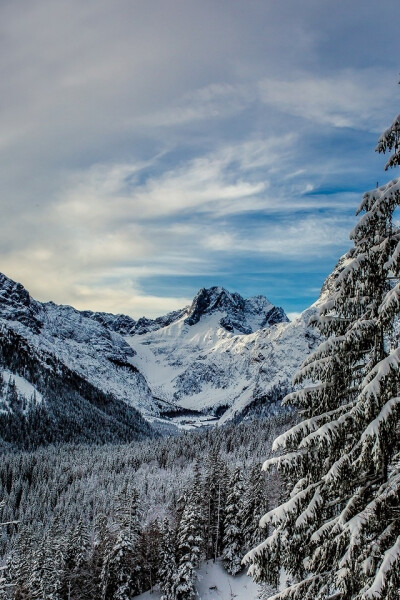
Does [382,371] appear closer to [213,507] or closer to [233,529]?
[233,529]

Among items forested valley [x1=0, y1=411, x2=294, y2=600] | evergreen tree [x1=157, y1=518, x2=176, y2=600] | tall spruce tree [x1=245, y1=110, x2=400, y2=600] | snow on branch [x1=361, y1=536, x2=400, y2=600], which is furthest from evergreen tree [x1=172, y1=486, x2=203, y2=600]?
snow on branch [x1=361, y1=536, x2=400, y2=600]

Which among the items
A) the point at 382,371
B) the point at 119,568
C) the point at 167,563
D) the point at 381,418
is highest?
the point at 382,371

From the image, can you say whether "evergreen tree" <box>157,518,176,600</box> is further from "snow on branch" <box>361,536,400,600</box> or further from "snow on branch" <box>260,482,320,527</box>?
"snow on branch" <box>361,536,400,600</box>


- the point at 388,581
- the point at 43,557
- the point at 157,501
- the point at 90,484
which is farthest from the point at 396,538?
the point at 90,484

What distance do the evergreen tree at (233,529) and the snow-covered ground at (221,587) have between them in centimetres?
128

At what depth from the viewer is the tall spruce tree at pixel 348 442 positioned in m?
7.66

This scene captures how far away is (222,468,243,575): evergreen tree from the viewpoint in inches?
2571

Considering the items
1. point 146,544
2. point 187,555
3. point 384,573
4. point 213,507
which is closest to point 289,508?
point 384,573

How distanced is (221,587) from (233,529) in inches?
312

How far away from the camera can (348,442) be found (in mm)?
8938

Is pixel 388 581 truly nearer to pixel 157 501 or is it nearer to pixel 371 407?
pixel 371 407

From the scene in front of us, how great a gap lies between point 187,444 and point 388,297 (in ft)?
602

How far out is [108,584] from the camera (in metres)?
56.0

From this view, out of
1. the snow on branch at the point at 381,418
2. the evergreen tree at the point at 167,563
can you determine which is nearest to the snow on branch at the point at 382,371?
the snow on branch at the point at 381,418
